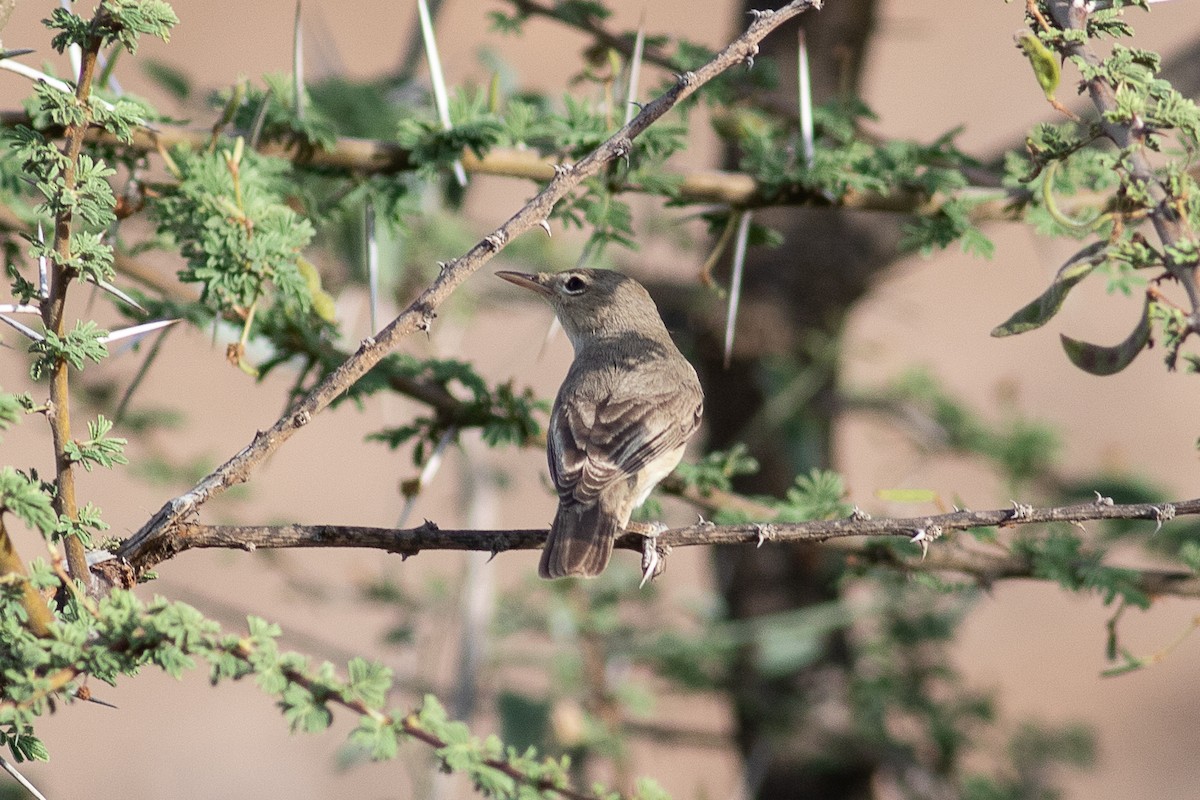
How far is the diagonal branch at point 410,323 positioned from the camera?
2.37m

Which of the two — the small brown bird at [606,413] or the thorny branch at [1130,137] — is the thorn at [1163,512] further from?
the small brown bird at [606,413]

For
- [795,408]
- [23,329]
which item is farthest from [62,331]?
[795,408]

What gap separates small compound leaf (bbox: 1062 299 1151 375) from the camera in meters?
2.61

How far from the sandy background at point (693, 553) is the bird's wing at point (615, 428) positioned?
2.39 m

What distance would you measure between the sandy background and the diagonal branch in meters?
4.31

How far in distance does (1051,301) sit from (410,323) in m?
1.33

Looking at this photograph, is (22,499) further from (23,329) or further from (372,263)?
(372,263)

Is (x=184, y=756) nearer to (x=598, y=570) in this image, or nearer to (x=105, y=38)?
(x=598, y=570)

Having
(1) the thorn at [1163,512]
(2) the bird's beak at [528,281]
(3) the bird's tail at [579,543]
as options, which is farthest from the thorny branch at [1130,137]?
(2) the bird's beak at [528,281]

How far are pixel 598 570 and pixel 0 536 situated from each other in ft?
5.42

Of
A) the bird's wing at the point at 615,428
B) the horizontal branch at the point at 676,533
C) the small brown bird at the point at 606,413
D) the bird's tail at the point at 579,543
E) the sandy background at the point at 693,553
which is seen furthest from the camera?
the sandy background at the point at 693,553

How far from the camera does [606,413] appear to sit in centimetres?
429

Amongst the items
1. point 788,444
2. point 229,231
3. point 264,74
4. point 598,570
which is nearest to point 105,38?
point 229,231

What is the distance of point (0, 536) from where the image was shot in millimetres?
2146
